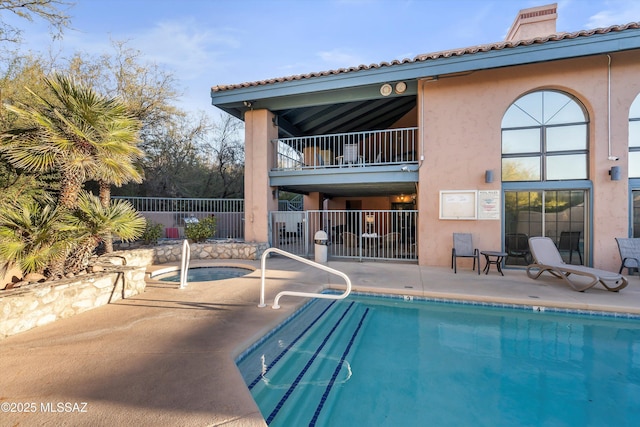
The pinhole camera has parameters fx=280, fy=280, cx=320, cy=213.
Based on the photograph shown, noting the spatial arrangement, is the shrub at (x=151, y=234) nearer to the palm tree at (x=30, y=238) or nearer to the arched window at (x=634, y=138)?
the palm tree at (x=30, y=238)

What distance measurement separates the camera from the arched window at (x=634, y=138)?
7863 mm

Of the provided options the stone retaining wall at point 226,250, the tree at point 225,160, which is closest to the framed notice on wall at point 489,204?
the stone retaining wall at point 226,250

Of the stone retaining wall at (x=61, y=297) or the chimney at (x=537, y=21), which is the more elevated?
the chimney at (x=537, y=21)

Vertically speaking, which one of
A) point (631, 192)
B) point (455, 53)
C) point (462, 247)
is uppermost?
point (455, 53)

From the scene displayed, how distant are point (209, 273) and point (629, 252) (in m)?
11.9

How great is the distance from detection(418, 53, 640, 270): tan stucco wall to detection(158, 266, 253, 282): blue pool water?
6140mm

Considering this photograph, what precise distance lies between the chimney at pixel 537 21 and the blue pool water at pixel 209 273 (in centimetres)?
1529

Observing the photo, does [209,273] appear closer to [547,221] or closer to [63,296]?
[63,296]

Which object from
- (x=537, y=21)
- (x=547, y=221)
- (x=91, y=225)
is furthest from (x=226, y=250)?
(x=537, y=21)

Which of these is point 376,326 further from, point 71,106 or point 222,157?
point 222,157

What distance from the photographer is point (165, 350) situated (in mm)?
3541

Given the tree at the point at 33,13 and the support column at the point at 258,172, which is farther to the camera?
the support column at the point at 258,172

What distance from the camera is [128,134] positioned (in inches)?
213

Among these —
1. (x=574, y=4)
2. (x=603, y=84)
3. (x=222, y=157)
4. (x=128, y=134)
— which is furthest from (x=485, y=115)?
(x=222, y=157)
